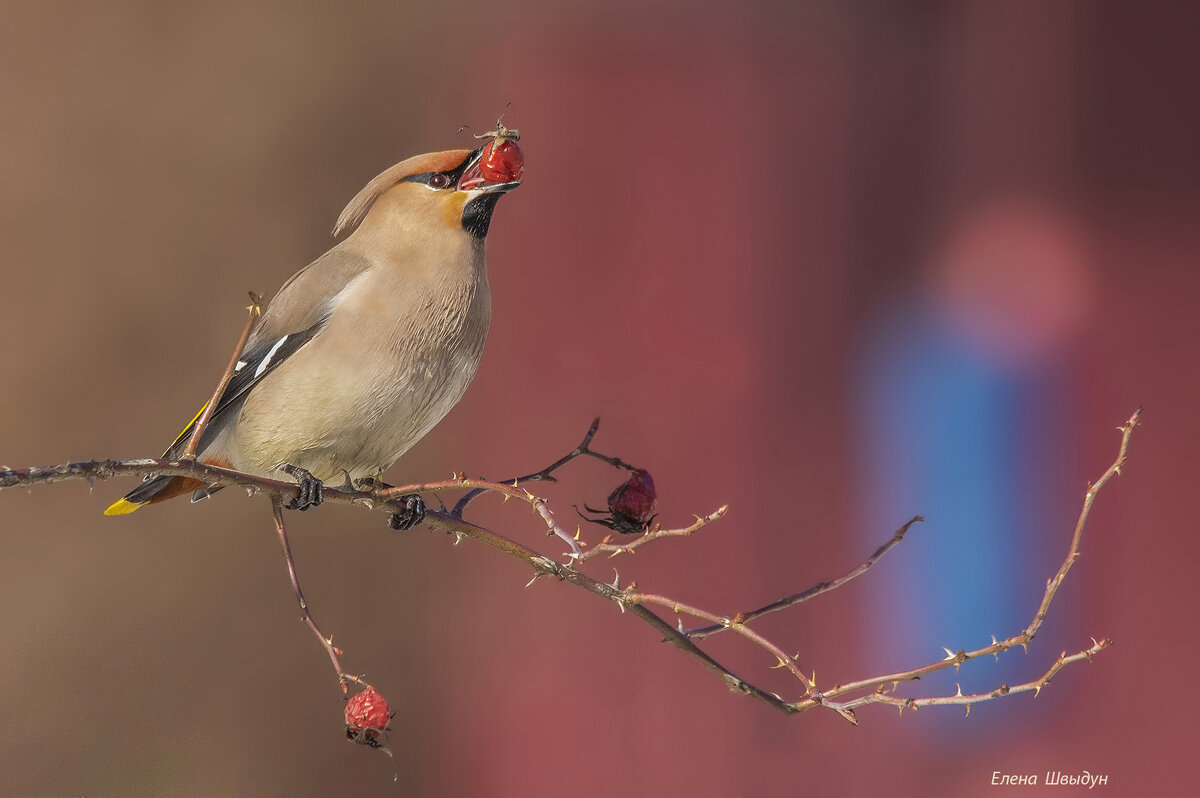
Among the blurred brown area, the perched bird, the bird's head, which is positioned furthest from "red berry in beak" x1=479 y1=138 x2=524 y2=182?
the blurred brown area

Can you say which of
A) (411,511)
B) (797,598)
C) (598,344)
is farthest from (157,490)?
(598,344)

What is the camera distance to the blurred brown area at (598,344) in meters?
3.33

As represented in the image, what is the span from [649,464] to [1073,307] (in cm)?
147

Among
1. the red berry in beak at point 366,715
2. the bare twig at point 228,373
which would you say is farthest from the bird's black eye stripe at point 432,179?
the red berry in beak at point 366,715

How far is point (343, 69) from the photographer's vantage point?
369 cm

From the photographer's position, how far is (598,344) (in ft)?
12.7

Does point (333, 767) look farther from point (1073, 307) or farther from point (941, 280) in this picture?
point (1073, 307)

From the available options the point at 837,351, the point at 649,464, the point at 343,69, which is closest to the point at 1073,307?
the point at 837,351

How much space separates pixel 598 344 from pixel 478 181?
2.45 m

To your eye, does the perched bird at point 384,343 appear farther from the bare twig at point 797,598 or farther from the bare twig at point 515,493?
the bare twig at point 797,598

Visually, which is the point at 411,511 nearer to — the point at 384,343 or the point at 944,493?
the point at 384,343

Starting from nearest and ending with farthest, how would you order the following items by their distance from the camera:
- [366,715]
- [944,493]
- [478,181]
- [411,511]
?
[366,715] < [478,181] < [411,511] < [944,493]

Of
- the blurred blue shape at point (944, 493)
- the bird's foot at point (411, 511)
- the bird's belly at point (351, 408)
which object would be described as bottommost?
the bird's foot at point (411, 511)

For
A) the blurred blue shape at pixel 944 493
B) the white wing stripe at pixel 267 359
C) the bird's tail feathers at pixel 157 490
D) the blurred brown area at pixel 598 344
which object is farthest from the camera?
the blurred blue shape at pixel 944 493
